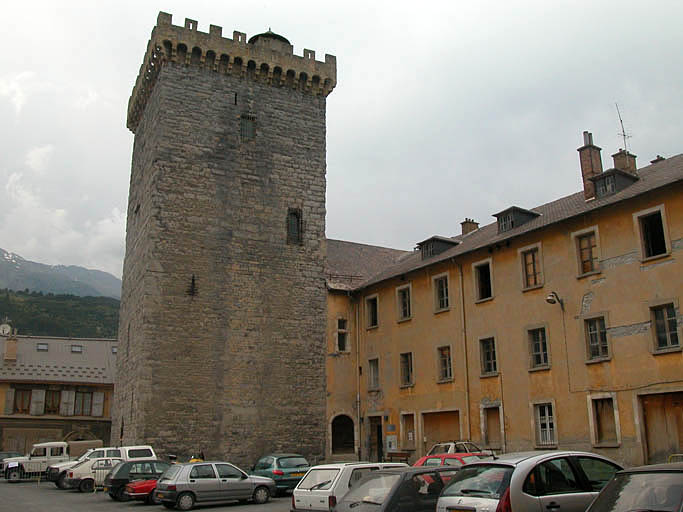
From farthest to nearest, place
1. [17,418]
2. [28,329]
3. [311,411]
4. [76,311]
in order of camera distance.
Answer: [76,311] → [28,329] → [17,418] → [311,411]

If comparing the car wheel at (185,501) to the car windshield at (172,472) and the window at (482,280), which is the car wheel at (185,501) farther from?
the window at (482,280)

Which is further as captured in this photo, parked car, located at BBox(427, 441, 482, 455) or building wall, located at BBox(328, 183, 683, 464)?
parked car, located at BBox(427, 441, 482, 455)

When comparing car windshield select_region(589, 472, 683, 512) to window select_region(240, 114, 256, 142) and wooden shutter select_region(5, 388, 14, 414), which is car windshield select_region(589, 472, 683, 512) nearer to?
window select_region(240, 114, 256, 142)

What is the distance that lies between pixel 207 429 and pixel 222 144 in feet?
36.6

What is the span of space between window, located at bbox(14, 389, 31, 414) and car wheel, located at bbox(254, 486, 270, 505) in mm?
29204

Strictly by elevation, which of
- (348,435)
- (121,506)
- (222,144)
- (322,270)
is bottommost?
(121,506)

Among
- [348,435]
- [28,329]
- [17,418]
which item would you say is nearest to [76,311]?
[28,329]

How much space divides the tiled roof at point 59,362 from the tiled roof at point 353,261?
1959 cm

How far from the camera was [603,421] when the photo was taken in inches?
799

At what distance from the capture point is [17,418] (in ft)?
138

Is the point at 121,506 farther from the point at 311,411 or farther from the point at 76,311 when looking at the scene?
the point at 76,311

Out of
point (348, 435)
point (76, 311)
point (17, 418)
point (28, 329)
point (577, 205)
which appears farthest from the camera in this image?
point (76, 311)

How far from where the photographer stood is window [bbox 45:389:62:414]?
43.0 metres

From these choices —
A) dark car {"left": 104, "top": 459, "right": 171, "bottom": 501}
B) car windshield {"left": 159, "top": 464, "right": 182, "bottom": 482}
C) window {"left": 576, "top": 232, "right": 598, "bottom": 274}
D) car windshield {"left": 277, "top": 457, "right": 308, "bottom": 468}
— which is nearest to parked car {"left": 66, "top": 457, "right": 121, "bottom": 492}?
dark car {"left": 104, "top": 459, "right": 171, "bottom": 501}
